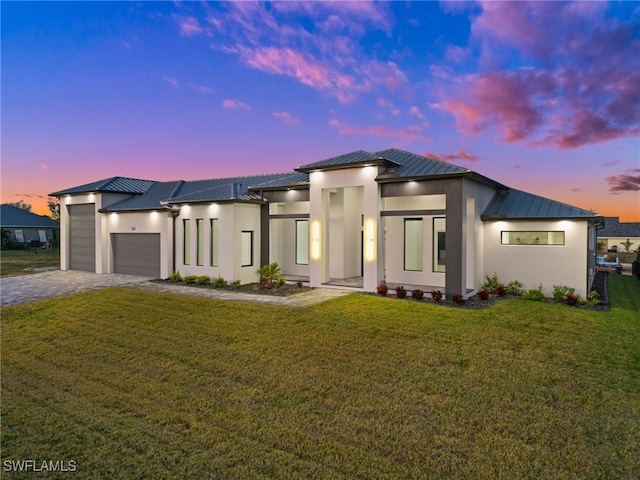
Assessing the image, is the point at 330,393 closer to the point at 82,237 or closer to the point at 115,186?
the point at 115,186


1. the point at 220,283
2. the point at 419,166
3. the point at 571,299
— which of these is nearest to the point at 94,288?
the point at 220,283

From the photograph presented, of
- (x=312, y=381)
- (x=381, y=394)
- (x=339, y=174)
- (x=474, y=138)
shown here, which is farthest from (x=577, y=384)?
(x=474, y=138)

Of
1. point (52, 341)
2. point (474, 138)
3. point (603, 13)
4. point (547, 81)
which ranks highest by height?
point (603, 13)

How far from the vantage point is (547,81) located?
581 inches

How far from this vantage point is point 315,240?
15.4 meters

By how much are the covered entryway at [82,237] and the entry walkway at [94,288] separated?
126 centimetres

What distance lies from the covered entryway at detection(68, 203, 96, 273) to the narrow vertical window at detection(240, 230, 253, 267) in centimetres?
1114

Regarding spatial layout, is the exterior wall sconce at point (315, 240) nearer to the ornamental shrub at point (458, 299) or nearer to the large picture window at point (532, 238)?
the ornamental shrub at point (458, 299)

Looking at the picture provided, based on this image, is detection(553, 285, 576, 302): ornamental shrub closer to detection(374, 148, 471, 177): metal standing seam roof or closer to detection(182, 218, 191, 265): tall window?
detection(374, 148, 471, 177): metal standing seam roof

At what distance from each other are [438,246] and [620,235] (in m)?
42.3

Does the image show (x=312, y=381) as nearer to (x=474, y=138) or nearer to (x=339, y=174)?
(x=339, y=174)

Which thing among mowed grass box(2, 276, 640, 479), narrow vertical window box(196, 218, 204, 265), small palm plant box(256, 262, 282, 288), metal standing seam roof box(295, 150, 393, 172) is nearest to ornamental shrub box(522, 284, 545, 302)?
mowed grass box(2, 276, 640, 479)

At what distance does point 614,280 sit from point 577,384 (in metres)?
19.9

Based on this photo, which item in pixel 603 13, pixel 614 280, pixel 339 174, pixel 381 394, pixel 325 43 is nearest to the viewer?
pixel 381 394
